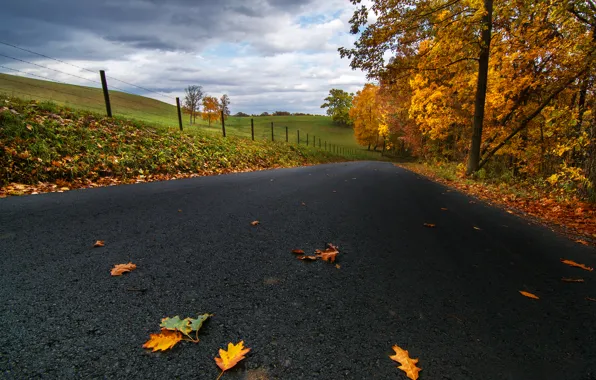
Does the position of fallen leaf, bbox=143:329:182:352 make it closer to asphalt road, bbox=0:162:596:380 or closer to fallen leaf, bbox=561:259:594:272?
asphalt road, bbox=0:162:596:380

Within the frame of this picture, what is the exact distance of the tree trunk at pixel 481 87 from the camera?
32.8 feet

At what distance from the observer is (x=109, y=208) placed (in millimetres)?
4332

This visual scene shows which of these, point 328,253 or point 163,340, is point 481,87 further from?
point 163,340

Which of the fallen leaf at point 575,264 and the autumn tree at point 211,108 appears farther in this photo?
the autumn tree at point 211,108

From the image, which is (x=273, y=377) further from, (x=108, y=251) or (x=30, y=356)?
(x=108, y=251)

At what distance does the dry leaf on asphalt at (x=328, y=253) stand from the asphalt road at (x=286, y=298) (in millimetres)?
89

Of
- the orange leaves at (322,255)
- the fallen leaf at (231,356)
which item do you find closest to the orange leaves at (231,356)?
the fallen leaf at (231,356)

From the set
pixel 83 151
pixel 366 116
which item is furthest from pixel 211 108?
pixel 83 151

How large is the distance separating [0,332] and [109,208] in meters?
3.00

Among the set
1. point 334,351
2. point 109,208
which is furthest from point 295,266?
point 109,208

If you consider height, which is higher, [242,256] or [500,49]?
[500,49]

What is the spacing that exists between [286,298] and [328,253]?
0.89 metres

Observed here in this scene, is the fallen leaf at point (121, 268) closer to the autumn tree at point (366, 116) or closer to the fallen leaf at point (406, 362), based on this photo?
the fallen leaf at point (406, 362)

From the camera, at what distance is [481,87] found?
1079 centimetres
